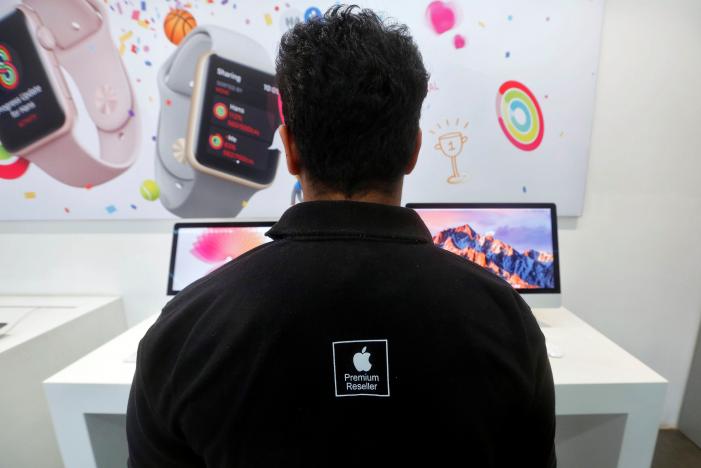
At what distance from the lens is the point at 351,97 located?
1.29 ft

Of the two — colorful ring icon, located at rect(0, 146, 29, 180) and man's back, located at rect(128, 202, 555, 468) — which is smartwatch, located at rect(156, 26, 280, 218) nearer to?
colorful ring icon, located at rect(0, 146, 29, 180)

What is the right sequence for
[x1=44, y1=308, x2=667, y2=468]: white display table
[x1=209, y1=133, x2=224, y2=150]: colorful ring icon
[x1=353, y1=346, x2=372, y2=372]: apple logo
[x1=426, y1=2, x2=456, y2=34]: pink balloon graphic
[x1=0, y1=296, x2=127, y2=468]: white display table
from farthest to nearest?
[x1=209, y1=133, x2=224, y2=150]: colorful ring icon
[x1=426, y1=2, x2=456, y2=34]: pink balloon graphic
[x1=0, y1=296, x2=127, y2=468]: white display table
[x1=44, y1=308, x2=667, y2=468]: white display table
[x1=353, y1=346, x2=372, y2=372]: apple logo

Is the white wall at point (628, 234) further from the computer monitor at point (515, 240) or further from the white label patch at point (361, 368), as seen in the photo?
the white label patch at point (361, 368)

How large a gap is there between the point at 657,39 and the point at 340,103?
58.7 inches

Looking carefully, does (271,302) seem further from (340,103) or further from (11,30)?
(11,30)

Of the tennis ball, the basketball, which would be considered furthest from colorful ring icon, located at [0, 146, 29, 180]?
the basketball

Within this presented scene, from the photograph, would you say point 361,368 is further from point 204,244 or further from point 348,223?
point 204,244

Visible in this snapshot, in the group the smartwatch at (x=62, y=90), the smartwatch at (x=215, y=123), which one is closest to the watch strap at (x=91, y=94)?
the smartwatch at (x=62, y=90)

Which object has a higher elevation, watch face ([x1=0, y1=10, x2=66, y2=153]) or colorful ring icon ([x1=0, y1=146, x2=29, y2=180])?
watch face ([x1=0, y1=10, x2=66, y2=153])

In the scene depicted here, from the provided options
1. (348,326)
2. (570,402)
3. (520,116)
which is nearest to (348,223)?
(348,326)

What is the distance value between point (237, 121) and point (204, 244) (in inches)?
19.3

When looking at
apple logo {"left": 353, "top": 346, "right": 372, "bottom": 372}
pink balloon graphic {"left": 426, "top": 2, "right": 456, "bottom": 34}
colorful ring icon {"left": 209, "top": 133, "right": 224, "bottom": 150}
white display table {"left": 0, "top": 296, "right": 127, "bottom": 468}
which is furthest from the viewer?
colorful ring icon {"left": 209, "top": 133, "right": 224, "bottom": 150}

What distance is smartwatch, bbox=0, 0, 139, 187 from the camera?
1288mm

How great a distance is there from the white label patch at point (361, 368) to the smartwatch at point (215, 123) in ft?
3.68
